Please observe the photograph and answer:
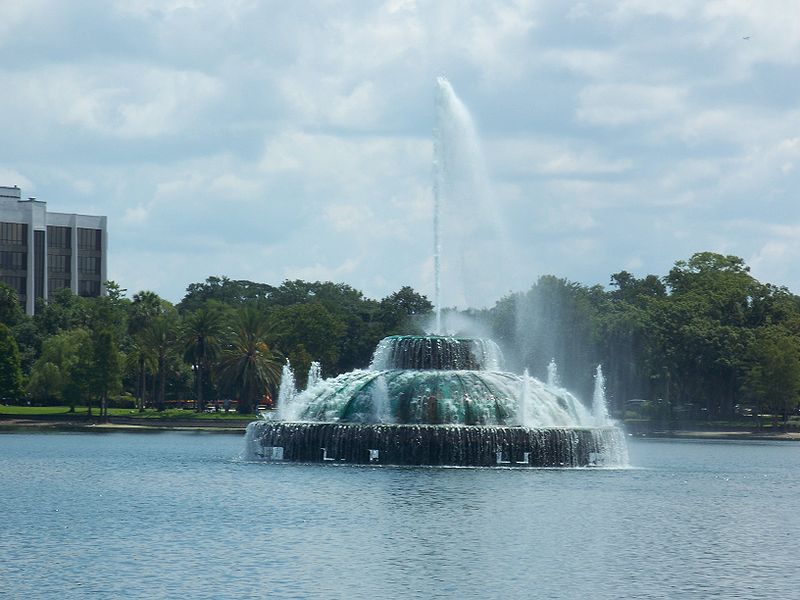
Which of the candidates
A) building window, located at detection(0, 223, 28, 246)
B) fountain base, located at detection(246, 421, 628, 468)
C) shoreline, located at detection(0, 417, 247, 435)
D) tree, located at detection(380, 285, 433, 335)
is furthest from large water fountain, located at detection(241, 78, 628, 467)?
building window, located at detection(0, 223, 28, 246)

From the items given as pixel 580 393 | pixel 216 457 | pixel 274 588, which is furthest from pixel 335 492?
pixel 580 393

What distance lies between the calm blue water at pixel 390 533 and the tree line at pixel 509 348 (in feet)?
211

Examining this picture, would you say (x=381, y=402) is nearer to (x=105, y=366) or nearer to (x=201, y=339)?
(x=105, y=366)

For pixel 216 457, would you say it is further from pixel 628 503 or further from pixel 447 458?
pixel 628 503

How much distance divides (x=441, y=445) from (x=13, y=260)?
154 meters

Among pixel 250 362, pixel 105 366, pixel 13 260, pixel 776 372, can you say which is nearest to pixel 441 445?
pixel 105 366

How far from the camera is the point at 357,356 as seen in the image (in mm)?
157625

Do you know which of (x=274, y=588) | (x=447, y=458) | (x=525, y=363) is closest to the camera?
(x=274, y=588)

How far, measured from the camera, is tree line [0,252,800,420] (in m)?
127

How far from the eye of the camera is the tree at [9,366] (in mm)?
131500

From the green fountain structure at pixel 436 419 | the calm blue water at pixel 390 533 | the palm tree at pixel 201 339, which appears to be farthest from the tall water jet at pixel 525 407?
the palm tree at pixel 201 339

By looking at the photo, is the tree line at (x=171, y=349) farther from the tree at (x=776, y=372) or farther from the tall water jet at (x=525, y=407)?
the tall water jet at (x=525, y=407)

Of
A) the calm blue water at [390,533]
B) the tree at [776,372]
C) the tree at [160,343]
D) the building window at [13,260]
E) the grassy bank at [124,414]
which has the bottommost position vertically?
the calm blue water at [390,533]

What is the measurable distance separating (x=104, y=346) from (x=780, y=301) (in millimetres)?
72081
